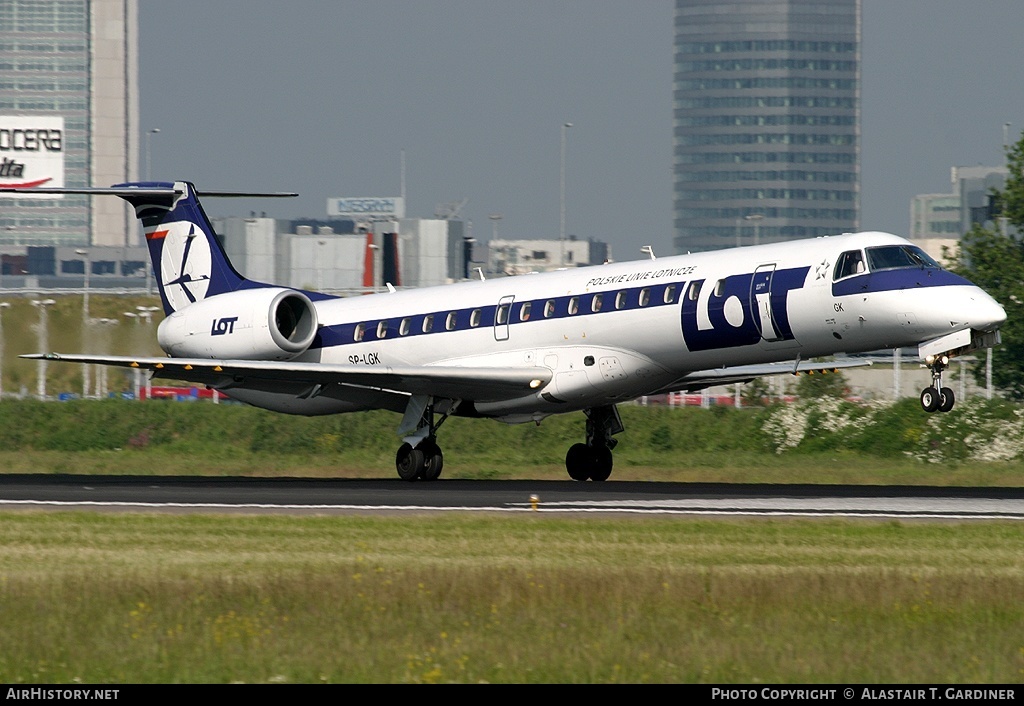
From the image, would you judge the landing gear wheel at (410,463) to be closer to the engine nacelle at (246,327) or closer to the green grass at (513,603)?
the engine nacelle at (246,327)

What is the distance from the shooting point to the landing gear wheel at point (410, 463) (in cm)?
2806

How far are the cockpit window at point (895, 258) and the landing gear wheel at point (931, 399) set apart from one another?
7.34 ft

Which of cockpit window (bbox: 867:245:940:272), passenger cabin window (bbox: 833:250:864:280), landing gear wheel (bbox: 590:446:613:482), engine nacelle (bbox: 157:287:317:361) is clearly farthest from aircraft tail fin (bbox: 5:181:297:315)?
cockpit window (bbox: 867:245:940:272)

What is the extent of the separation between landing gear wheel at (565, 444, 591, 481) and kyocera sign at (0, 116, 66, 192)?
61.9 meters

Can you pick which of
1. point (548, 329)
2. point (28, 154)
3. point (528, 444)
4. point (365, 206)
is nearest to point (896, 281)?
point (548, 329)

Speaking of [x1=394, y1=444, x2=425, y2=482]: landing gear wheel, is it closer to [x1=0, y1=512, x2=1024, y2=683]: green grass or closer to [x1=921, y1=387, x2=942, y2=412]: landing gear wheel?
[x1=921, y1=387, x2=942, y2=412]: landing gear wheel

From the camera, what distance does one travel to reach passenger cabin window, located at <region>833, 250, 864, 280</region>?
24.2 metres

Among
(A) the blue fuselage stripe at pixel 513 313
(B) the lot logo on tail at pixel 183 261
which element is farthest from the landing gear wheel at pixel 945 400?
(B) the lot logo on tail at pixel 183 261

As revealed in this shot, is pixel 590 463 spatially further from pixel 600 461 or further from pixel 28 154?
pixel 28 154

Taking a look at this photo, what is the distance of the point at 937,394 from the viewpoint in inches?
896

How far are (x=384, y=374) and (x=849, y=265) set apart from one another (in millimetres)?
8133

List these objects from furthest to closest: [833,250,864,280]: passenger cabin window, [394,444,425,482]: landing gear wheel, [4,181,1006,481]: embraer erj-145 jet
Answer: [394,444,425,482]: landing gear wheel → [833,250,864,280]: passenger cabin window → [4,181,1006,481]: embraer erj-145 jet

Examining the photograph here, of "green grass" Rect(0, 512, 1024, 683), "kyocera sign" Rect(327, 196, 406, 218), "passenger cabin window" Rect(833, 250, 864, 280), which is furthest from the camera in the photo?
"kyocera sign" Rect(327, 196, 406, 218)

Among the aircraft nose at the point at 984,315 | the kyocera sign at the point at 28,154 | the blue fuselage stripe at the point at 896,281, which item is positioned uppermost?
the kyocera sign at the point at 28,154
